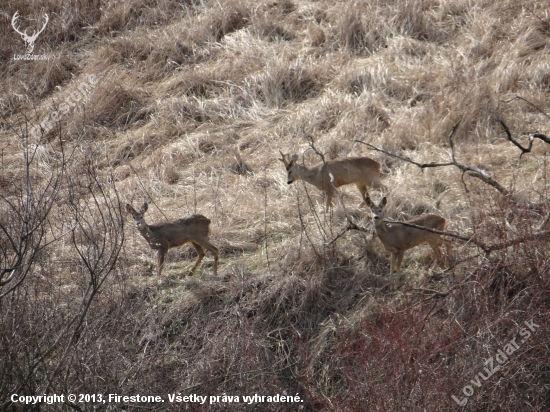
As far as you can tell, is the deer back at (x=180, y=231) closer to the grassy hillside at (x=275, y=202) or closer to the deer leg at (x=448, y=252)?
the grassy hillside at (x=275, y=202)

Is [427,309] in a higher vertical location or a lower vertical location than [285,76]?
higher

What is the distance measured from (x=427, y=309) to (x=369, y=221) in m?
2.37

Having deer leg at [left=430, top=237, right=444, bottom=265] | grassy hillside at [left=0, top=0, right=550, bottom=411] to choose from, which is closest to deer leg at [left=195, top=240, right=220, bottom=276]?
grassy hillside at [left=0, top=0, right=550, bottom=411]

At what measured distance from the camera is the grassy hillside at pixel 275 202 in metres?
7.74

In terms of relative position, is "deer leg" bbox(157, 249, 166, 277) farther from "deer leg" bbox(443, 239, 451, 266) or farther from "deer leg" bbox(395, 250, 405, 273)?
"deer leg" bbox(443, 239, 451, 266)

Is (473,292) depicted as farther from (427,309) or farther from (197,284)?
(197,284)

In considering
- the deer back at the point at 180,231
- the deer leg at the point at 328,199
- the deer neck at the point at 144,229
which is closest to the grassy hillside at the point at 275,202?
the deer leg at the point at 328,199

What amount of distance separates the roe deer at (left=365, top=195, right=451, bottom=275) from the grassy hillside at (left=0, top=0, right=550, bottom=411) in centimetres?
28

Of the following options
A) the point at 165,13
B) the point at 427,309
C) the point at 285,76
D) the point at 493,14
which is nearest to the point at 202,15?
the point at 165,13

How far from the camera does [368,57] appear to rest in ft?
51.1

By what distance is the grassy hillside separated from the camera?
774 centimetres

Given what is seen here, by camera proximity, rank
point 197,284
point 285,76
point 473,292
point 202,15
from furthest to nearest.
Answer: point 202,15
point 285,76
point 197,284
point 473,292

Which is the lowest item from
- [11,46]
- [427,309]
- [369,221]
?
[11,46]

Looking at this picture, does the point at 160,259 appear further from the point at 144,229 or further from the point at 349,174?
the point at 349,174
